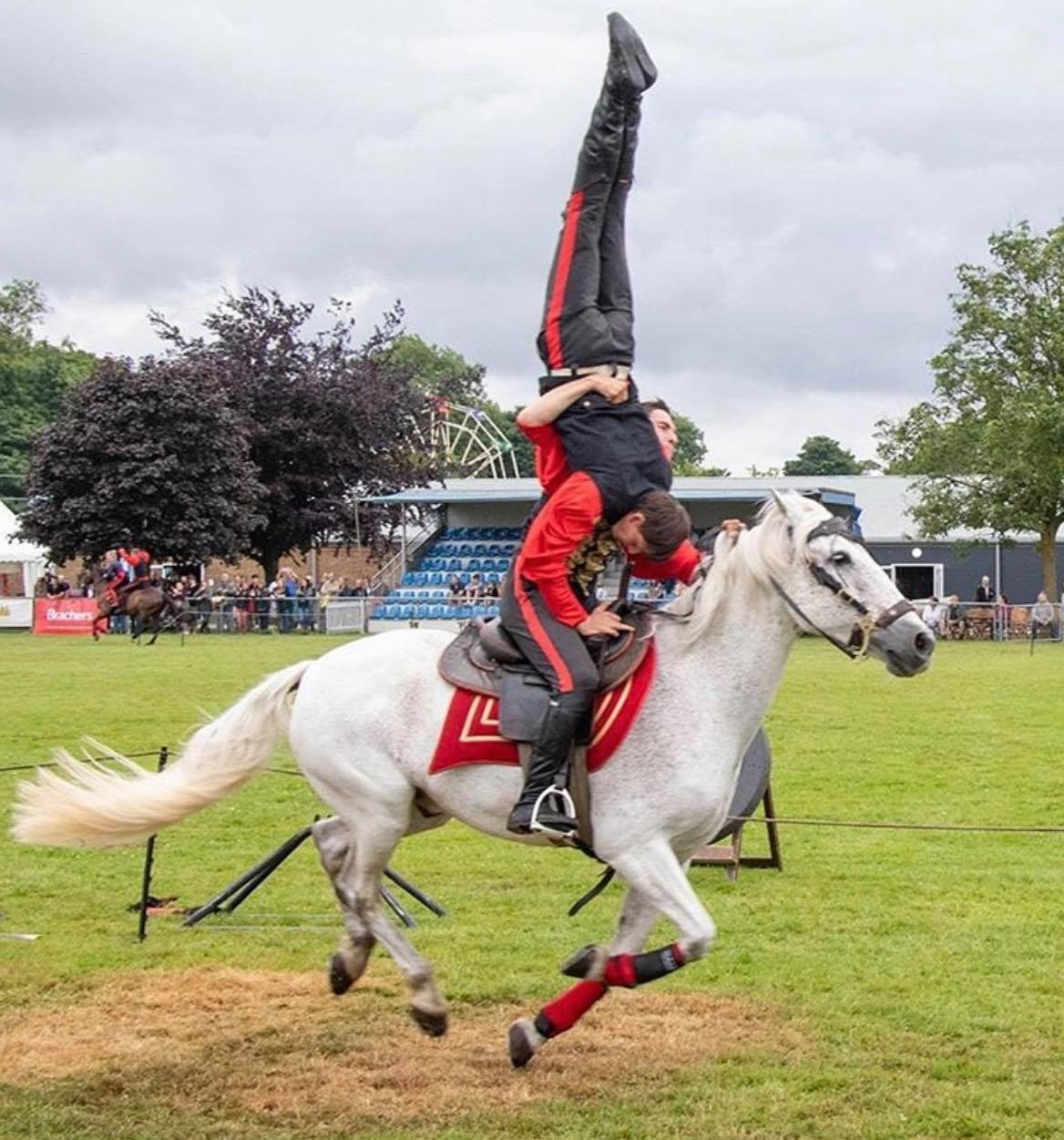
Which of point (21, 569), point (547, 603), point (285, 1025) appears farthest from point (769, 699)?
point (21, 569)

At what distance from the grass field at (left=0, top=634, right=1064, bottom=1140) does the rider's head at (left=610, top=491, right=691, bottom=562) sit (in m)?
1.40

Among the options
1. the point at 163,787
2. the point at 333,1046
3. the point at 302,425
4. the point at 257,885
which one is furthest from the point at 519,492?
the point at 333,1046

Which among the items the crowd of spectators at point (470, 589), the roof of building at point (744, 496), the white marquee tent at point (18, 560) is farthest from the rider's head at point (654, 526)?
the white marquee tent at point (18, 560)

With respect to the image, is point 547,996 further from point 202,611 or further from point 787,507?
point 202,611

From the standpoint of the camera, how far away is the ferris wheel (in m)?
63.0

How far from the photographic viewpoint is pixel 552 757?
643 centimetres

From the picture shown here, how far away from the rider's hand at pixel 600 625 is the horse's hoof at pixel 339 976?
1.85m

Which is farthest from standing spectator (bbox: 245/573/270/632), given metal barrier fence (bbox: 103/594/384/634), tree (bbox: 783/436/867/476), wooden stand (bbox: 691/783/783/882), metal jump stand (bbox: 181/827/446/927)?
tree (bbox: 783/436/867/476)

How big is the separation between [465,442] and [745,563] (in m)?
79.8

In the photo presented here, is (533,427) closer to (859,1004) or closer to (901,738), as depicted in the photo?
(859,1004)

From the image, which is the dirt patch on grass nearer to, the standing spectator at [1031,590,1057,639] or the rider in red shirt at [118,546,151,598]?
the rider in red shirt at [118,546,151,598]

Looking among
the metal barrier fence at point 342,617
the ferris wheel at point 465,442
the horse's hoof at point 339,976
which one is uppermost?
the ferris wheel at point 465,442

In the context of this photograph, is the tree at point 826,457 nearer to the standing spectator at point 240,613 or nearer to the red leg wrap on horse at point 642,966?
the standing spectator at point 240,613

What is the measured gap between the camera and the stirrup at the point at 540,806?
641 centimetres
